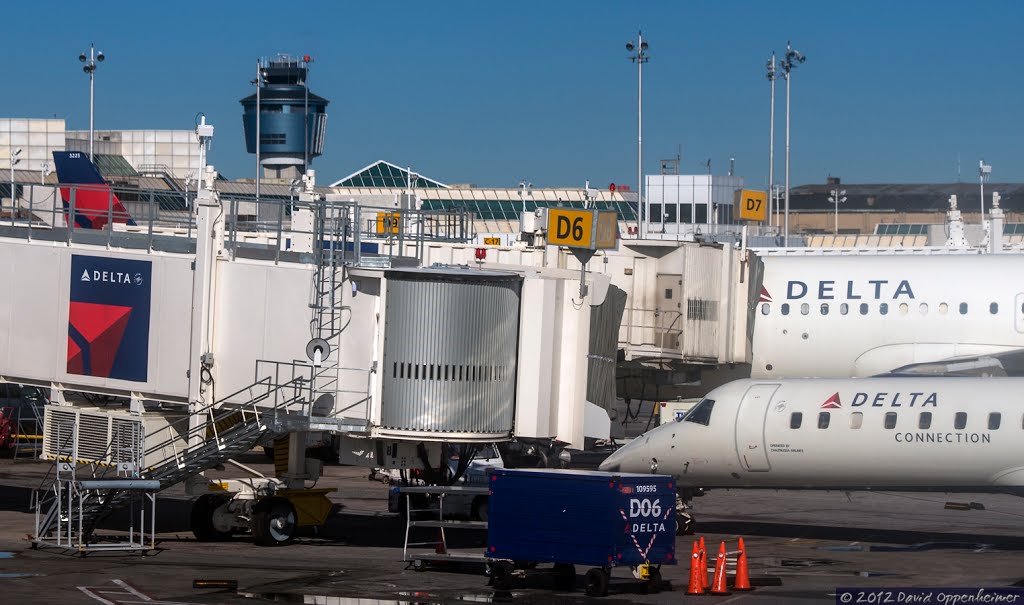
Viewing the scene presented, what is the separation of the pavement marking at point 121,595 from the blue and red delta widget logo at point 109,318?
7463mm

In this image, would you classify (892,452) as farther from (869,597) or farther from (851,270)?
(851,270)

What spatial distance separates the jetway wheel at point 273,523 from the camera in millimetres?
26984

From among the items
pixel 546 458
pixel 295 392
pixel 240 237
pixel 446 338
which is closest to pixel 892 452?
pixel 546 458

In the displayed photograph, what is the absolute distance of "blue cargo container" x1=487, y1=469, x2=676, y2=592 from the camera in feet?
69.0

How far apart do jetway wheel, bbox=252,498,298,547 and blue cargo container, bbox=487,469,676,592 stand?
6.60m

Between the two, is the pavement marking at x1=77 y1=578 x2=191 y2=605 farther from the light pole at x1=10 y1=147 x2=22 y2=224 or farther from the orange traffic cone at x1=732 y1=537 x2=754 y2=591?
the light pole at x1=10 y1=147 x2=22 y2=224

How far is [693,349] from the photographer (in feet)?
120

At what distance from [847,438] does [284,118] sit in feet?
550

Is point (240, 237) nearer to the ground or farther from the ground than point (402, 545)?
farther from the ground

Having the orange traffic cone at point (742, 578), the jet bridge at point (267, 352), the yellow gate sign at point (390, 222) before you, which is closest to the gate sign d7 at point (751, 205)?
the yellow gate sign at point (390, 222)

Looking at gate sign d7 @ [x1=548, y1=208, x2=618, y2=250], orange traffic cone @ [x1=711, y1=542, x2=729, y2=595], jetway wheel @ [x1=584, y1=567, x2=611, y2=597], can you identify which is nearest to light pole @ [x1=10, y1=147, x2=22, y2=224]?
gate sign d7 @ [x1=548, y1=208, x2=618, y2=250]

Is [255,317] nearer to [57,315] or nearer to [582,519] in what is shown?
[57,315]

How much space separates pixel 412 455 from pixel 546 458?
3.79 metres

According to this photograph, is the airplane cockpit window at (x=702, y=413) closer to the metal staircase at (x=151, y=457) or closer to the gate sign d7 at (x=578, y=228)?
the gate sign d7 at (x=578, y=228)
